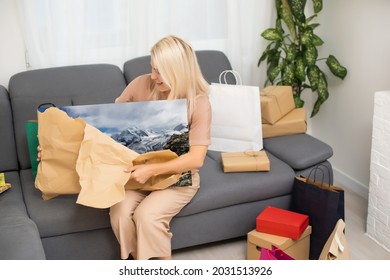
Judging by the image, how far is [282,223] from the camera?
2.29 m

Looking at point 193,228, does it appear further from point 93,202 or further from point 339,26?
point 339,26

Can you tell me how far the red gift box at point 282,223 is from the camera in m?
2.28

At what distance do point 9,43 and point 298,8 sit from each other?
1629mm

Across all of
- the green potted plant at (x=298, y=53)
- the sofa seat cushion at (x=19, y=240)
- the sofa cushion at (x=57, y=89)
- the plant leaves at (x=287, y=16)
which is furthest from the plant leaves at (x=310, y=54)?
the sofa seat cushion at (x=19, y=240)

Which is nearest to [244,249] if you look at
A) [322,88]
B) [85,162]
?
[85,162]

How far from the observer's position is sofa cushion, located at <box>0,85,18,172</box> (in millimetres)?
2594

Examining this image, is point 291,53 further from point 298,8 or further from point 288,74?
point 298,8

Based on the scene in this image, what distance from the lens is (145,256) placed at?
85.2 inches

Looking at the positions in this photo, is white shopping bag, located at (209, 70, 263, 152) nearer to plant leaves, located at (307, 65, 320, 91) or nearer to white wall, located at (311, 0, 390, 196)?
plant leaves, located at (307, 65, 320, 91)

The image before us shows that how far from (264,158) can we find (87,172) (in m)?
0.87

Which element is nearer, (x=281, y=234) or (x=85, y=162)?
(x=85, y=162)

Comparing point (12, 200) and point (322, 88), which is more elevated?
point (322, 88)

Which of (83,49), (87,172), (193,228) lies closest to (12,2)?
(83,49)

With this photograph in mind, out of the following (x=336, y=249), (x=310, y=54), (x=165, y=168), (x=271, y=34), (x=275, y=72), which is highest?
(x=271, y=34)
